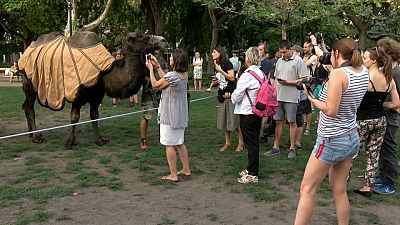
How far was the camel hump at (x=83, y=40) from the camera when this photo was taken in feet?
29.1

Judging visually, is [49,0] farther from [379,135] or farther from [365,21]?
[379,135]

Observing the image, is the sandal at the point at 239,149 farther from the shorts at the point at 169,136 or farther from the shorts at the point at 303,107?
the shorts at the point at 169,136

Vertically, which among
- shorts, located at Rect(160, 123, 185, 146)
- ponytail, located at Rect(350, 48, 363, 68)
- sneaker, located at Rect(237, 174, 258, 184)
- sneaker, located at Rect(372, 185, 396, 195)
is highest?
ponytail, located at Rect(350, 48, 363, 68)

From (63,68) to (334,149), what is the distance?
5804mm

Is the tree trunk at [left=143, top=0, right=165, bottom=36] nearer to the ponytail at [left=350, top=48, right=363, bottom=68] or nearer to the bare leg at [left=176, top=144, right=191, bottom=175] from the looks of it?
the bare leg at [left=176, top=144, right=191, bottom=175]

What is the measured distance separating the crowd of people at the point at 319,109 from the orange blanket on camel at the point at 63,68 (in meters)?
1.24

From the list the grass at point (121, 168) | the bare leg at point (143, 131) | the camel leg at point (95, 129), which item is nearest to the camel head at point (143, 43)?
the bare leg at point (143, 131)

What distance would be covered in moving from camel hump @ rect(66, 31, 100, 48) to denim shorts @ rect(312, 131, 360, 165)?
571 centimetres

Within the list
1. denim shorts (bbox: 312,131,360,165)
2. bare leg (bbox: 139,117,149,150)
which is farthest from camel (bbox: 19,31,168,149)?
denim shorts (bbox: 312,131,360,165)

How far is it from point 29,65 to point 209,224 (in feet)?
19.1

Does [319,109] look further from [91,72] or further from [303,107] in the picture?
[91,72]

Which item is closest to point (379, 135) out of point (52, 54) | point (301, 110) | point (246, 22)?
point (301, 110)

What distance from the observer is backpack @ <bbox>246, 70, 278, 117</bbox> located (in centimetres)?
638

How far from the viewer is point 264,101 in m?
6.38
